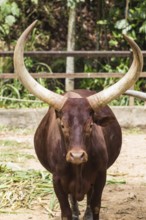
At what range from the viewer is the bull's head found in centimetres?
409

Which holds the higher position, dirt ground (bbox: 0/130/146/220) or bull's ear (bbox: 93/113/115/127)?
bull's ear (bbox: 93/113/115/127)

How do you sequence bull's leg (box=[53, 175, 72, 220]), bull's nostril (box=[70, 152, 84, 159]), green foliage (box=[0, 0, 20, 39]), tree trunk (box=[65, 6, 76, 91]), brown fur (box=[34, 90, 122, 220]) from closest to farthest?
bull's nostril (box=[70, 152, 84, 159]) → brown fur (box=[34, 90, 122, 220]) → bull's leg (box=[53, 175, 72, 220]) → green foliage (box=[0, 0, 20, 39]) → tree trunk (box=[65, 6, 76, 91])

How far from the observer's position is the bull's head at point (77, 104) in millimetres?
4090

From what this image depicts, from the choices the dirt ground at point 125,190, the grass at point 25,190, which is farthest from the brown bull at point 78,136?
the grass at point 25,190

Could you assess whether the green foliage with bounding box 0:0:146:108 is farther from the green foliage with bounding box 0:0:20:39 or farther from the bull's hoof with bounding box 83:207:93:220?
the bull's hoof with bounding box 83:207:93:220

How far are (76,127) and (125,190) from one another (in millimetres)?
2607

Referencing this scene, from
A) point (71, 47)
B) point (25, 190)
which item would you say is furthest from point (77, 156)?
point (71, 47)

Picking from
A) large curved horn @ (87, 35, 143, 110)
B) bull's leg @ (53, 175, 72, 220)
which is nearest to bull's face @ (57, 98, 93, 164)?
large curved horn @ (87, 35, 143, 110)

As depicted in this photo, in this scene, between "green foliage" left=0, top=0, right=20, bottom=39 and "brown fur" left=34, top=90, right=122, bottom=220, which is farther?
"green foliage" left=0, top=0, right=20, bottom=39

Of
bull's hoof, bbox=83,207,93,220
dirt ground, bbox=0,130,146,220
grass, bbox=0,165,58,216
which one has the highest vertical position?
bull's hoof, bbox=83,207,93,220

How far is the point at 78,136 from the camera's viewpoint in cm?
411

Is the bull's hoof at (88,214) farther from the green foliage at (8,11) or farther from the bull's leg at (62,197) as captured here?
the green foliage at (8,11)

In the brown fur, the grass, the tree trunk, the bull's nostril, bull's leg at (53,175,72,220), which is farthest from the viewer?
the tree trunk

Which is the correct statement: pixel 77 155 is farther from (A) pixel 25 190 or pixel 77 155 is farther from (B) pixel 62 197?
(A) pixel 25 190
